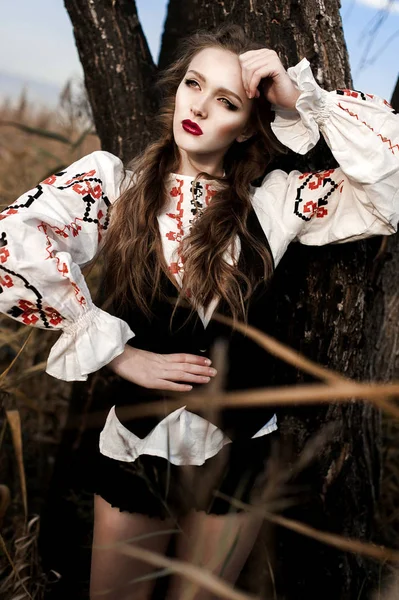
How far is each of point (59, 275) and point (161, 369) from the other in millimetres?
340

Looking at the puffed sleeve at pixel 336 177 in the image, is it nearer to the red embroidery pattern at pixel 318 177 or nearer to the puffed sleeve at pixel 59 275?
the red embroidery pattern at pixel 318 177

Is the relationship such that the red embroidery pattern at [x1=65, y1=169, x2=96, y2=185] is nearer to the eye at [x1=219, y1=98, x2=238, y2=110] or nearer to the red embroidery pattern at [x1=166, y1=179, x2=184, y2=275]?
the red embroidery pattern at [x1=166, y1=179, x2=184, y2=275]

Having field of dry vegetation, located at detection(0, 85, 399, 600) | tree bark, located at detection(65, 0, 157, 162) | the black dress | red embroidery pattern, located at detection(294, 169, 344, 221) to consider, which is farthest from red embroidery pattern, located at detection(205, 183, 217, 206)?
field of dry vegetation, located at detection(0, 85, 399, 600)

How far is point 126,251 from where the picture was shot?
5.15 feet

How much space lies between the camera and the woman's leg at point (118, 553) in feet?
5.31

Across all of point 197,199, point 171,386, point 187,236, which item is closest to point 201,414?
point 171,386

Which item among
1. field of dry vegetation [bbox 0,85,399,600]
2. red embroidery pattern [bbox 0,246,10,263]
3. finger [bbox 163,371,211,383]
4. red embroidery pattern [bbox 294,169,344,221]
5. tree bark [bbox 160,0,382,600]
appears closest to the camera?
red embroidery pattern [bbox 0,246,10,263]

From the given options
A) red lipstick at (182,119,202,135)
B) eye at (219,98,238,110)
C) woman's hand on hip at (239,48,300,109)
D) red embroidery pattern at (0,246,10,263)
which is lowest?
red embroidery pattern at (0,246,10,263)

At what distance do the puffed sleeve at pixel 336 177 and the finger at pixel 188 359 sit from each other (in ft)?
1.15

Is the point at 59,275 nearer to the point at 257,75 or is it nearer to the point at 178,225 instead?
the point at 178,225

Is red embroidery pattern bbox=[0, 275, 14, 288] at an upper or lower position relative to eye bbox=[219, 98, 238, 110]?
lower

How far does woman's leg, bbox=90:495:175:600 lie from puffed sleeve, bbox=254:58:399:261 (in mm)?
788

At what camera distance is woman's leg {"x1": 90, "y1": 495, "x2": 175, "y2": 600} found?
1.62 m

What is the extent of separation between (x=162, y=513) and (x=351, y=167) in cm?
101
